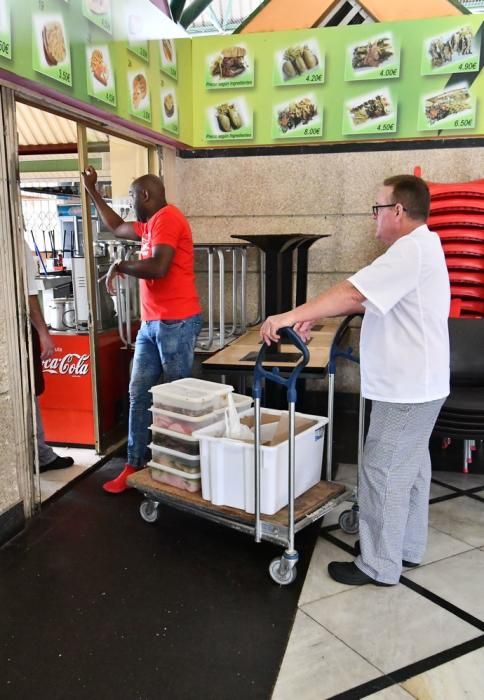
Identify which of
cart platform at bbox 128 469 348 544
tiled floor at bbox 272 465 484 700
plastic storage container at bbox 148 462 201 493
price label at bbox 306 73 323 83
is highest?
price label at bbox 306 73 323 83

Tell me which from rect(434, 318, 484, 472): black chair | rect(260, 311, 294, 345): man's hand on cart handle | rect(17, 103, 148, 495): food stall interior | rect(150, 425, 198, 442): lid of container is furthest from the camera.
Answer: rect(17, 103, 148, 495): food stall interior

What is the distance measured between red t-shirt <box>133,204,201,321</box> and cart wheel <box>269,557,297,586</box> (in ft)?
4.61

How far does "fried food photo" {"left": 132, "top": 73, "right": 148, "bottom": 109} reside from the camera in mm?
3680

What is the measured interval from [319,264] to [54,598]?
329 centimetres

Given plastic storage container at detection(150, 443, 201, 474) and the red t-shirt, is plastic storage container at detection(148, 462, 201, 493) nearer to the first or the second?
plastic storage container at detection(150, 443, 201, 474)

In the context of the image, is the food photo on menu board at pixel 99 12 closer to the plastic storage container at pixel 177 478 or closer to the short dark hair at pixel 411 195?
the short dark hair at pixel 411 195

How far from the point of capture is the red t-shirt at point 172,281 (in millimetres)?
3105

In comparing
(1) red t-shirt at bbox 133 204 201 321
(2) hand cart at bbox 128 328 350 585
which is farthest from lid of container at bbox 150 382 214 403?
(1) red t-shirt at bbox 133 204 201 321

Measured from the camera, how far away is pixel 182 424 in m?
2.70

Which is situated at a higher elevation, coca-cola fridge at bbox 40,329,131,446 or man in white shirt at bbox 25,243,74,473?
man in white shirt at bbox 25,243,74,473

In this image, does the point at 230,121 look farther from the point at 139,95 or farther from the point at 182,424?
the point at 182,424

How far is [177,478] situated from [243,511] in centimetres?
39

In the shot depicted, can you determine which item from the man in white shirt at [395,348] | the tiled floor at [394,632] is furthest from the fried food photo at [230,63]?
the tiled floor at [394,632]

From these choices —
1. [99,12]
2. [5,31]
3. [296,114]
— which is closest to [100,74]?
[99,12]
